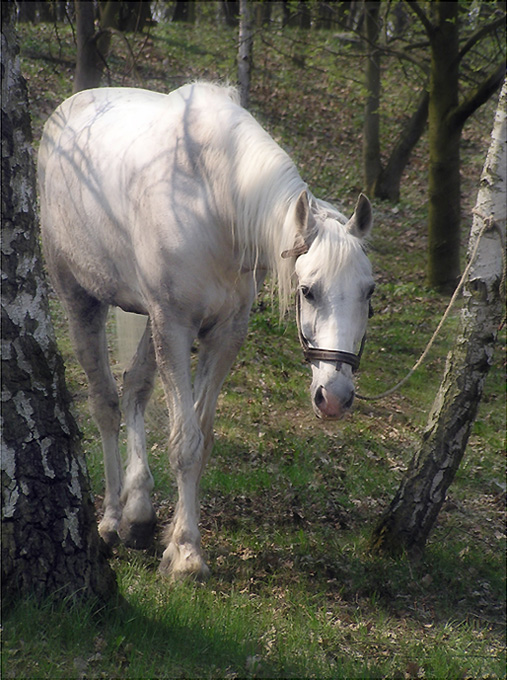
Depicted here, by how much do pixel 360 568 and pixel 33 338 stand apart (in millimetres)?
2658

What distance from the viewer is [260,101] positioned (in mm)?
18844

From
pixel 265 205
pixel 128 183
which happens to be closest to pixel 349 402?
pixel 265 205

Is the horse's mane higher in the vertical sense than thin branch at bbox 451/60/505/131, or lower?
lower

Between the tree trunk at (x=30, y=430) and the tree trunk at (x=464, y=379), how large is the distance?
2254 millimetres

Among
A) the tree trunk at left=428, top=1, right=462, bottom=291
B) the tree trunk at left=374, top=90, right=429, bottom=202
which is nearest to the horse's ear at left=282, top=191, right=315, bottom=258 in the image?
the tree trunk at left=428, top=1, right=462, bottom=291

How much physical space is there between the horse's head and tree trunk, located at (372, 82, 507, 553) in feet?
4.42

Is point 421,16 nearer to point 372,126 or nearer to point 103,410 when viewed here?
point 372,126

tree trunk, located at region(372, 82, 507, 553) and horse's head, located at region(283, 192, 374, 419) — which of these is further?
tree trunk, located at region(372, 82, 507, 553)

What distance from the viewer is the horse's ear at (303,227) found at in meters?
3.53

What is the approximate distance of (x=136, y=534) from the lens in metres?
Answer: 4.67

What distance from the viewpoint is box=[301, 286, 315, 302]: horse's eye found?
350 cm

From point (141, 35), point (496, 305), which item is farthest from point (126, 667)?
point (141, 35)

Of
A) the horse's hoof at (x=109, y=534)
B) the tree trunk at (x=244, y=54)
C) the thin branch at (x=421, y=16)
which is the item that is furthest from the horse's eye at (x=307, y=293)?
the thin branch at (x=421, y=16)

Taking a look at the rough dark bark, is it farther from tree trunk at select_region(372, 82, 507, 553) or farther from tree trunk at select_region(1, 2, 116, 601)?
tree trunk at select_region(1, 2, 116, 601)
